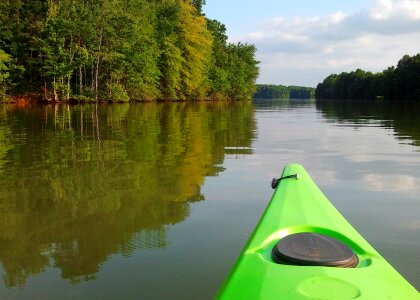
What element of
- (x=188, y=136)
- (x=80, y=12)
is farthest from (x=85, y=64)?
(x=188, y=136)

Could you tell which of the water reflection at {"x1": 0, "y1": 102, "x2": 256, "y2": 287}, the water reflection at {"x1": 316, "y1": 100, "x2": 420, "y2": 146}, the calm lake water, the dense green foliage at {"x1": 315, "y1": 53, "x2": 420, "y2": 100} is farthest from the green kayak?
the dense green foliage at {"x1": 315, "y1": 53, "x2": 420, "y2": 100}

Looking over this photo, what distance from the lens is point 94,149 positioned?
902 centimetres

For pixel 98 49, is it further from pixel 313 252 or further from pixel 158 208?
pixel 313 252

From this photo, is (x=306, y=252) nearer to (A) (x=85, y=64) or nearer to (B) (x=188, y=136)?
(B) (x=188, y=136)

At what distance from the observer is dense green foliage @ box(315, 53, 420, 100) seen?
74625mm

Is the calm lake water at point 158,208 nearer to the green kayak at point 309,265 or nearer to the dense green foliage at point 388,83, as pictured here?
the green kayak at point 309,265

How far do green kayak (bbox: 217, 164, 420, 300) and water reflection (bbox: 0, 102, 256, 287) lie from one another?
1380 millimetres

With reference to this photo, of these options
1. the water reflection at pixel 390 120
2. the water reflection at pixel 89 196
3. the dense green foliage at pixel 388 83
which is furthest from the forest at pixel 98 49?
the dense green foliage at pixel 388 83

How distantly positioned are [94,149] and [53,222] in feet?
15.9

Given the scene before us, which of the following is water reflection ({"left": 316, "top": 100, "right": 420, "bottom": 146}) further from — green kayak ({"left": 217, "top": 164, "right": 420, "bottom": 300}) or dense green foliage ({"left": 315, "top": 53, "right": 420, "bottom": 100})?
dense green foliage ({"left": 315, "top": 53, "right": 420, "bottom": 100})

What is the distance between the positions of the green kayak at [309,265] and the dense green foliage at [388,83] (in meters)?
78.1

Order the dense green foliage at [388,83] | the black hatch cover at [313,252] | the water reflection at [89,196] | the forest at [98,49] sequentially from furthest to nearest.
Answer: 1. the dense green foliage at [388,83]
2. the forest at [98,49]
3. the water reflection at [89,196]
4. the black hatch cover at [313,252]

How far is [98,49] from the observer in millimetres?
36281

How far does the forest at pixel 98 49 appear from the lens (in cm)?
3350
